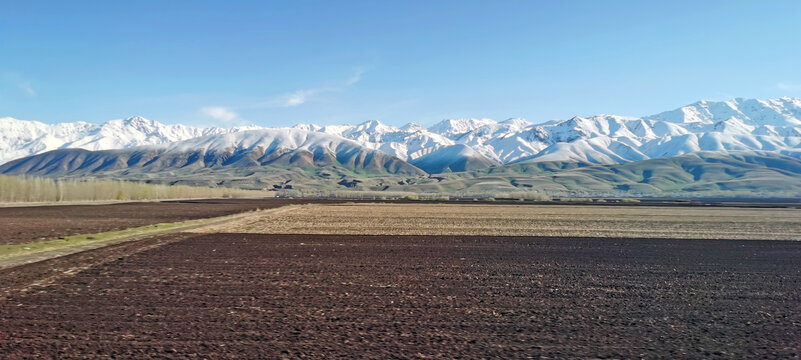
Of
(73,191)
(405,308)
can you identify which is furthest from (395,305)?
(73,191)

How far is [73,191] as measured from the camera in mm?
120500

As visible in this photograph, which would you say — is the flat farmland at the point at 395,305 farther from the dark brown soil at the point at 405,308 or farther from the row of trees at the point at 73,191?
the row of trees at the point at 73,191

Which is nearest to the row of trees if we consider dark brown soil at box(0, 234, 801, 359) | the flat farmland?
the flat farmland

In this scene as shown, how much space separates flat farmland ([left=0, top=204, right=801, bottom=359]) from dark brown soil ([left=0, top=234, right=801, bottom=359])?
0.05 metres

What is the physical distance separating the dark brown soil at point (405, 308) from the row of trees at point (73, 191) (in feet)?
341

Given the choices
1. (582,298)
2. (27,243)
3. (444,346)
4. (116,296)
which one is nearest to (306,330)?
(444,346)

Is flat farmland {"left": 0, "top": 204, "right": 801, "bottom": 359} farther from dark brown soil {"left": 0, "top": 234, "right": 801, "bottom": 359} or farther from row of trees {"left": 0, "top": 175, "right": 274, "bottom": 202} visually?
row of trees {"left": 0, "top": 175, "right": 274, "bottom": 202}

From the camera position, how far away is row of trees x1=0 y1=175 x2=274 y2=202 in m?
105

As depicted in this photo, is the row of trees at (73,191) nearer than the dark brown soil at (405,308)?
No

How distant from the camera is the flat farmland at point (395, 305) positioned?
10430 millimetres

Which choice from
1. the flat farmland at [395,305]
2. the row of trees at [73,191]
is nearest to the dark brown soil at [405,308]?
the flat farmland at [395,305]

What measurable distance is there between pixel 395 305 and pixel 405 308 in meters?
0.41

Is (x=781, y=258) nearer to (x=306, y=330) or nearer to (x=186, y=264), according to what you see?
(x=306, y=330)

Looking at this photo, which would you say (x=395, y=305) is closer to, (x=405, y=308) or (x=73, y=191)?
(x=405, y=308)
